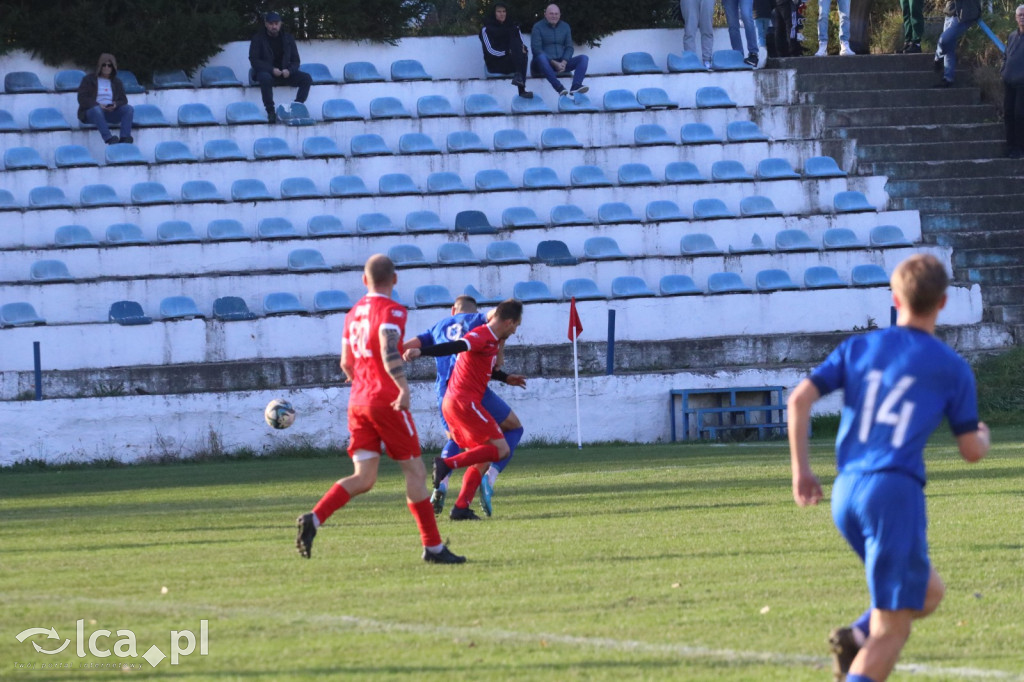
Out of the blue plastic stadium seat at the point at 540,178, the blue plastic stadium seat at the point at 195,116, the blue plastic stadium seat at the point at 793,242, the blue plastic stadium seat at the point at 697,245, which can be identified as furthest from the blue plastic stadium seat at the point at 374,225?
the blue plastic stadium seat at the point at 793,242

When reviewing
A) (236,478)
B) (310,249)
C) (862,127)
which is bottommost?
(236,478)

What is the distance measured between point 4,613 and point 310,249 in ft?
51.5

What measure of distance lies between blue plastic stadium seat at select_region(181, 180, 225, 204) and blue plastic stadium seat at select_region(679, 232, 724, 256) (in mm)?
7556

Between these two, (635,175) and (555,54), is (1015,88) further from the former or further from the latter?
(555,54)

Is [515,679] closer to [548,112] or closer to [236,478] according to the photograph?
[236,478]

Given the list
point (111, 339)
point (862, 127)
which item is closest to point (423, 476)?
point (111, 339)

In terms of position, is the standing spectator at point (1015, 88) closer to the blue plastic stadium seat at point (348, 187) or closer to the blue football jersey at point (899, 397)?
the blue plastic stadium seat at point (348, 187)

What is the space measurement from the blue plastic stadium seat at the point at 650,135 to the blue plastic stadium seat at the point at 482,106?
2.45 meters

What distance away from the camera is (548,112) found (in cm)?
2608

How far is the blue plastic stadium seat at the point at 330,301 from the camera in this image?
845 inches

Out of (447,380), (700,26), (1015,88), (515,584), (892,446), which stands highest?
(700,26)

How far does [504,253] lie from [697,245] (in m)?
3.18

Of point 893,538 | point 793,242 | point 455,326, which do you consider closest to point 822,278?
point 793,242

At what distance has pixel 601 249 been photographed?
23141 millimetres
